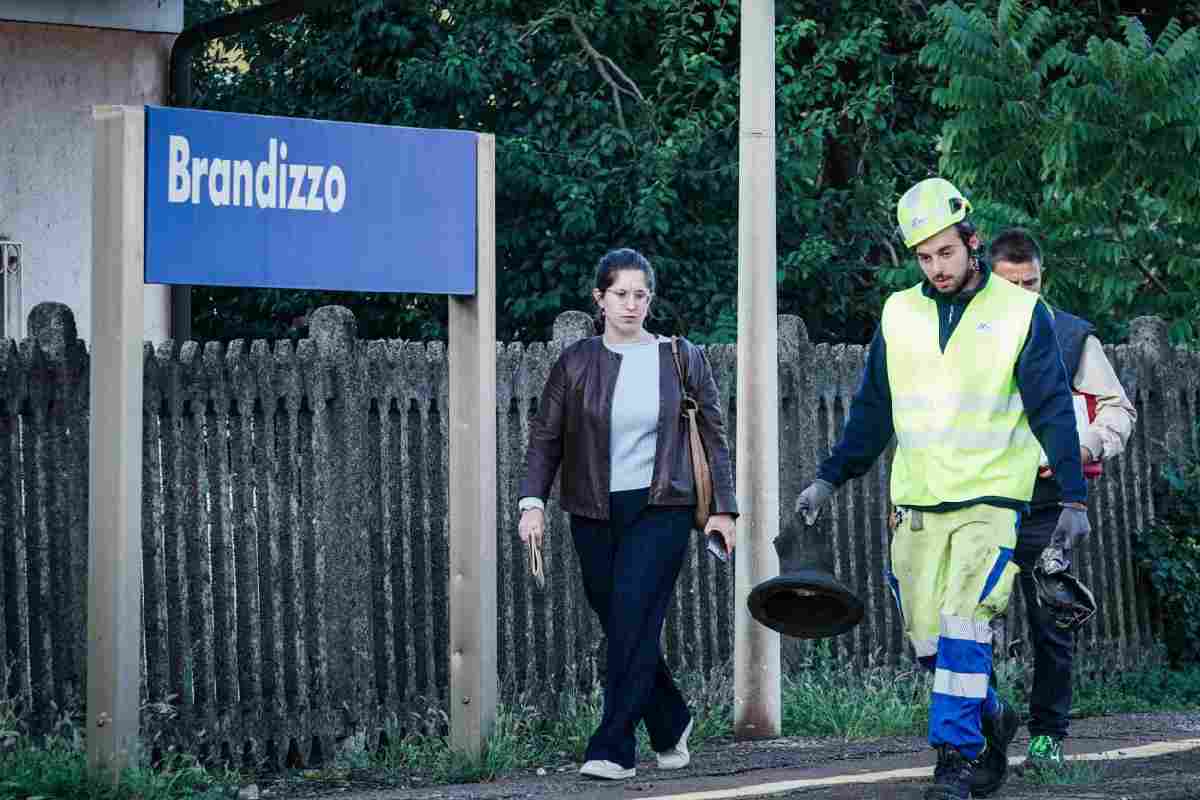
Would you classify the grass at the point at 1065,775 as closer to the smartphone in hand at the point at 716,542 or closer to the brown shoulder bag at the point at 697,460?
the smartphone in hand at the point at 716,542

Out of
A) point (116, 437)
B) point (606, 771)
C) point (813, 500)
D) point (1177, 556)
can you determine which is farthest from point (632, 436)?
point (1177, 556)

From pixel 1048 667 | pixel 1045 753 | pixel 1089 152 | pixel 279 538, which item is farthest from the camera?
pixel 1089 152

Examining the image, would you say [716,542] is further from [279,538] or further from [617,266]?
[279,538]

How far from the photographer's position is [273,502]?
8500mm

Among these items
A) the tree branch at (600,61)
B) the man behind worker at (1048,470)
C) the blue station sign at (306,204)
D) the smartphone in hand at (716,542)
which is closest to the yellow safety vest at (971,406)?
the man behind worker at (1048,470)

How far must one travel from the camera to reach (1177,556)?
11.4m

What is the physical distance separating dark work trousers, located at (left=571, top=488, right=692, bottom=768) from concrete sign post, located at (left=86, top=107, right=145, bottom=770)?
168cm

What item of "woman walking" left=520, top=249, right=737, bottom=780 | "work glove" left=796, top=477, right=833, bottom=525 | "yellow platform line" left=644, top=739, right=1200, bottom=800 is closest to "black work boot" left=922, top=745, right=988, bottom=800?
"yellow platform line" left=644, top=739, right=1200, bottom=800

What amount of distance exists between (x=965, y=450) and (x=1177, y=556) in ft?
16.1

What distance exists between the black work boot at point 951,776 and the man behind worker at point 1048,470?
2.72 ft

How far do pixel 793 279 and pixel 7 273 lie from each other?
602cm

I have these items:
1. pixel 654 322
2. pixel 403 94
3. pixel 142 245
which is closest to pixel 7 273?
pixel 403 94

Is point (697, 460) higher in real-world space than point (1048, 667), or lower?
higher

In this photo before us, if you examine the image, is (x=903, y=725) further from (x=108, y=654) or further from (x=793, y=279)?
(x=793, y=279)
